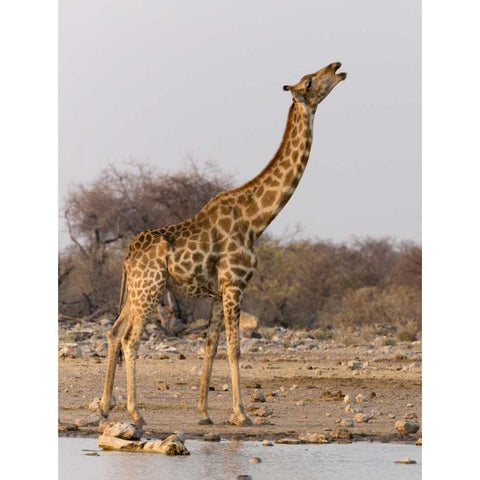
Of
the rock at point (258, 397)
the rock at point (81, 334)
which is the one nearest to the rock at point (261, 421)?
the rock at point (258, 397)

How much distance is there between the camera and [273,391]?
1093 centimetres

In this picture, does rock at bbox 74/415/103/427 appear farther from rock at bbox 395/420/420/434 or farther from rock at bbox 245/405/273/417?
rock at bbox 395/420/420/434

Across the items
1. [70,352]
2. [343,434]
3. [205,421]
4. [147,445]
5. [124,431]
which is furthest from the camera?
[70,352]

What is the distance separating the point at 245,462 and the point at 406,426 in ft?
5.33

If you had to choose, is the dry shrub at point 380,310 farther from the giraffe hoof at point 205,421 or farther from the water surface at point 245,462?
the water surface at point 245,462

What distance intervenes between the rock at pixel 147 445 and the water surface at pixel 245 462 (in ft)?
0.19

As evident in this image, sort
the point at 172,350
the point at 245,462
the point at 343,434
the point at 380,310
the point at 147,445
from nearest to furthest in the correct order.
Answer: the point at 245,462 → the point at 147,445 → the point at 343,434 → the point at 172,350 → the point at 380,310

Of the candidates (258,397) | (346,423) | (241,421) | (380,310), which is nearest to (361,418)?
(346,423)

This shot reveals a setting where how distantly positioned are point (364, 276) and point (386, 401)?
16936 millimetres

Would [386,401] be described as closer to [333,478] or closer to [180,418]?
[180,418]

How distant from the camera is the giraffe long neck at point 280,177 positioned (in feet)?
29.9

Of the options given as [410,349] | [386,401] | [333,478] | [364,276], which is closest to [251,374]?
[386,401]

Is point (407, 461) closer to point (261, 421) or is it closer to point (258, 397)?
point (261, 421)
